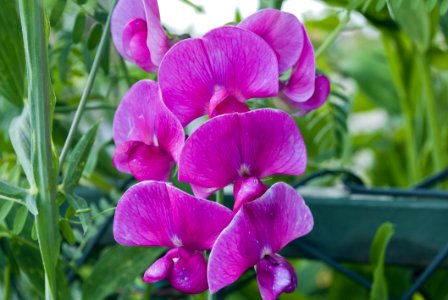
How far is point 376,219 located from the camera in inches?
19.5

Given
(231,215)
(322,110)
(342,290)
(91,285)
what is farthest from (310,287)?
(231,215)

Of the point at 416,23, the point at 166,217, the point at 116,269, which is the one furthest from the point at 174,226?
the point at 416,23

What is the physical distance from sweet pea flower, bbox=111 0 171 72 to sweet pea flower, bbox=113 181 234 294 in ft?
0.21

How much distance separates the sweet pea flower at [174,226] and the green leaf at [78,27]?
0.46ft

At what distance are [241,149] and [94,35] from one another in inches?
6.0

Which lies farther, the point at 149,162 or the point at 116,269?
the point at 116,269

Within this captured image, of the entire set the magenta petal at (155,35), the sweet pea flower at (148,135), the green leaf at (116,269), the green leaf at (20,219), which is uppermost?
the magenta petal at (155,35)

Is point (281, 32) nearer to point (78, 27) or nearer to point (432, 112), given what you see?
point (78, 27)

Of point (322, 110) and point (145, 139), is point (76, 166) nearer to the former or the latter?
point (145, 139)

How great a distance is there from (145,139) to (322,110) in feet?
0.90

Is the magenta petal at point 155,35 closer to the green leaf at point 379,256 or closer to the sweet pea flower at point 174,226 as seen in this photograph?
the sweet pea flower at point 174,226

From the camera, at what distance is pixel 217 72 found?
1.04ft

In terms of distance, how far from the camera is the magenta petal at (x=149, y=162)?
1.07ft

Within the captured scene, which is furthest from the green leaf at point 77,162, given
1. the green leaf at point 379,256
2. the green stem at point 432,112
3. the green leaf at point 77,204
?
the green stem at point 432,112
